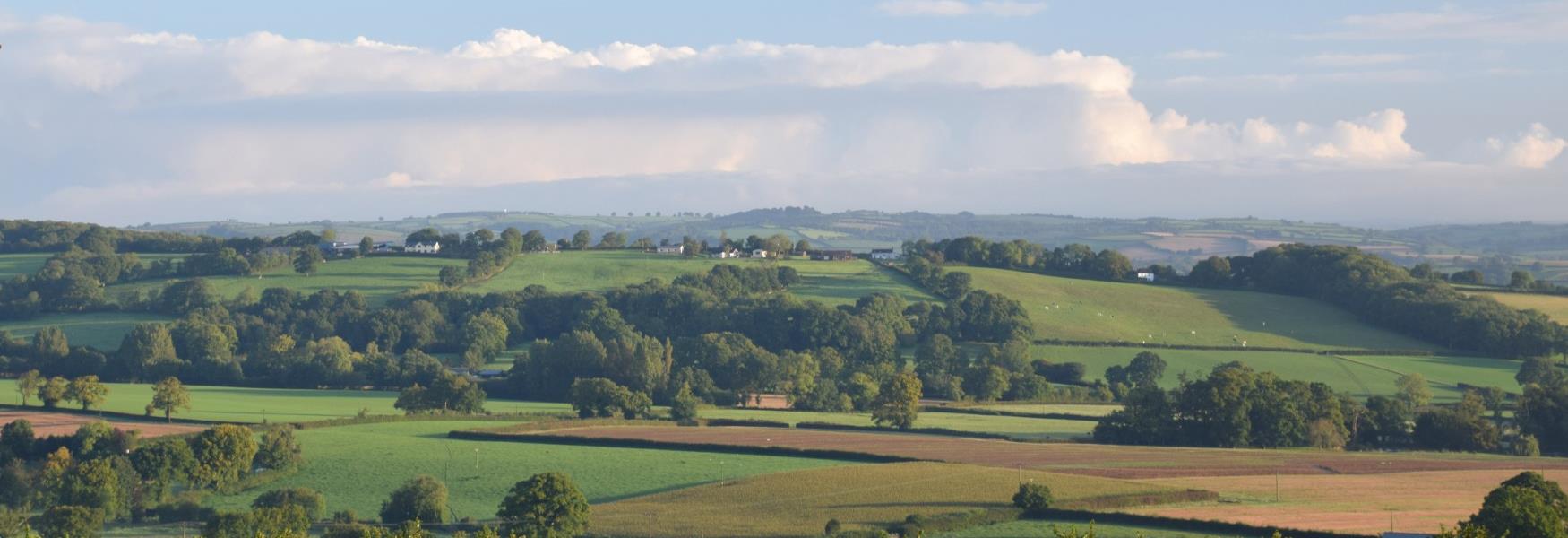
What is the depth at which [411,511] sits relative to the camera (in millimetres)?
60125

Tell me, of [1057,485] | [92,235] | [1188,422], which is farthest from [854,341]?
[92,235]

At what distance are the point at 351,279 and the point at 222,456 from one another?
86.2 metres

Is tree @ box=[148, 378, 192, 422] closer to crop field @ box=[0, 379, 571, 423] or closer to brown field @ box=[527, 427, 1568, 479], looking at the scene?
crop field @ box=[0, 379, 571, 423]

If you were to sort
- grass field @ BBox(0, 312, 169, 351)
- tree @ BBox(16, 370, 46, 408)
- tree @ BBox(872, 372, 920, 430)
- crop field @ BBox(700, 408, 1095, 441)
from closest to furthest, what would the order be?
crop field @ BBox(700, 408, 1095, 441) < tree @ BBox(872, 372, 920, 430) < tree @ BBox(16, 370, 46, 408) < grass field @ BBox(0, 312, 169, 351)

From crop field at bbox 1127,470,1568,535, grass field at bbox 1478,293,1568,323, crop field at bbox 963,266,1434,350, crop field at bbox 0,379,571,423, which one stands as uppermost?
grass field at bbox 1478,293,1568,323

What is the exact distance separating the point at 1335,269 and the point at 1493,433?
202 ft

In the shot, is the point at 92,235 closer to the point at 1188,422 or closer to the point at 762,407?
the point at 762,407

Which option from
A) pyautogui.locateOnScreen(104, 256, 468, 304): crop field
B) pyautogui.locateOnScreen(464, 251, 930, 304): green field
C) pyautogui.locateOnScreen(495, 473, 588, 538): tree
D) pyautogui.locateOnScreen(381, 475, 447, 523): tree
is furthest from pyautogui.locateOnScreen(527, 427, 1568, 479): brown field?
pyautogui.locateOnScreen(104, 256, 468, 304): crop field

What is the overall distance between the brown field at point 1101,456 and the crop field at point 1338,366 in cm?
2776

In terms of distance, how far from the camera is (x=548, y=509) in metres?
55.7

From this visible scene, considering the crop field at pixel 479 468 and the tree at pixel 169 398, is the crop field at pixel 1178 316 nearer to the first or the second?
the crop field at pixel 479 468

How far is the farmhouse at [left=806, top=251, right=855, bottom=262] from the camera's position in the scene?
565 feet

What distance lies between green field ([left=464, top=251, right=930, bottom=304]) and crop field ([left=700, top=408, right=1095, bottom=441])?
4161 centimetres

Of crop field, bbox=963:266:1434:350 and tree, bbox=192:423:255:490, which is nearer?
tree, bbox=192:423:255:490
